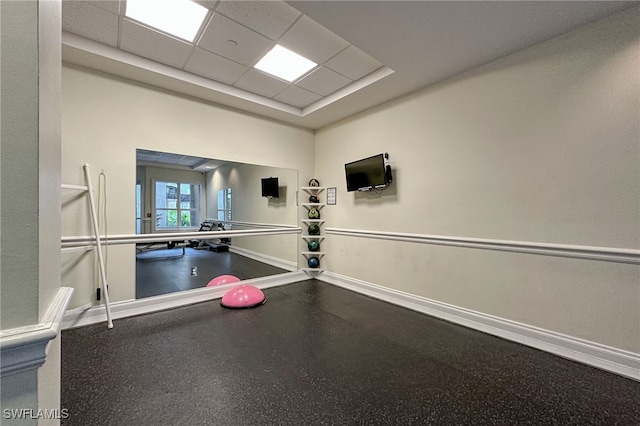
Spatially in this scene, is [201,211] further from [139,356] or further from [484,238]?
[484,238]

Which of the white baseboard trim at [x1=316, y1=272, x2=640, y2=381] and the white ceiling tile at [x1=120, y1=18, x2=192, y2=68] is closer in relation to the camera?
the white baseboard trim at [x1=316, y1=272, x2=640, y2=381]

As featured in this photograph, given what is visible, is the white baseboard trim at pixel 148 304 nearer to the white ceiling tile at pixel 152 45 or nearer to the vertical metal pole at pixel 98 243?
the vertical metal pole at pixel 98 243

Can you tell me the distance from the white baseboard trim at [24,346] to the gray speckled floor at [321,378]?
1.27 meters

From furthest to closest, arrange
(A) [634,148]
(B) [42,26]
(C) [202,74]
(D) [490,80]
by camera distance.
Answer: (C) [202,74] < (D) [490,80] < (A) [634,148] < (B) [42,26]

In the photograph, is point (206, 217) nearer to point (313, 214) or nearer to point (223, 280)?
point (223, 280)

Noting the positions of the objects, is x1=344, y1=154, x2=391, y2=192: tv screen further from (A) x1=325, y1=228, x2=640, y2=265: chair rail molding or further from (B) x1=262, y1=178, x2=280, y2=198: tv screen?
(B) x1=262, y1=178, x2=280, y2=198: tv screen

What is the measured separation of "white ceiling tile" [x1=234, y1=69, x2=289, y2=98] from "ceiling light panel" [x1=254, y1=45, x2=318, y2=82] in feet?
0.40

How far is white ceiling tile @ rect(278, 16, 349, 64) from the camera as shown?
246 centimetres

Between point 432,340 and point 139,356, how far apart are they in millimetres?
2763

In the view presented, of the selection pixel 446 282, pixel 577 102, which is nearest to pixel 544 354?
pixel 446 282

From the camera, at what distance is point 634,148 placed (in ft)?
6.75

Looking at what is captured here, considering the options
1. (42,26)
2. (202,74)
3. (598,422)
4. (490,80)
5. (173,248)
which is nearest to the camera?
(42,26)

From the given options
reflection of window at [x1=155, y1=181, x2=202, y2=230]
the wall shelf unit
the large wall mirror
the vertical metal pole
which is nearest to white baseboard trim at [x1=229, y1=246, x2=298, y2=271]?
the large wall mirror

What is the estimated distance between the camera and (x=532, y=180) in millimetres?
2551
